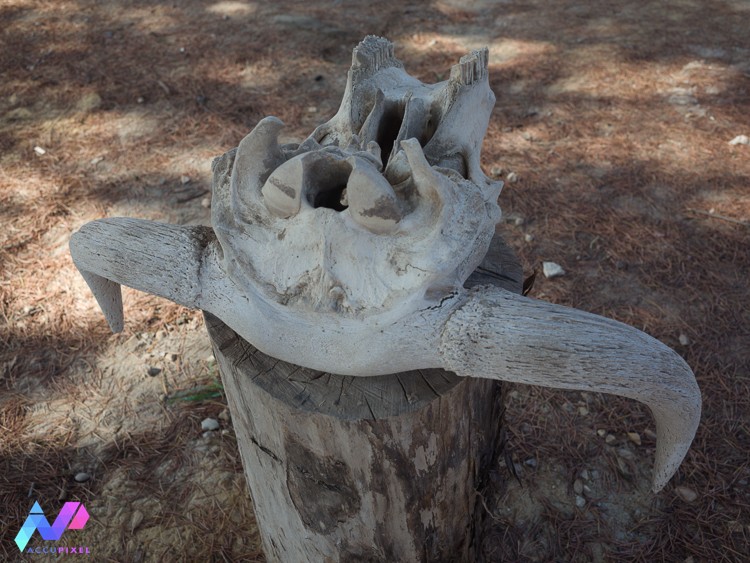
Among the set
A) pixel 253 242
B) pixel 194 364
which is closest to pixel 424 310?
pixel 253 242

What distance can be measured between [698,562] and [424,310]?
1.65m

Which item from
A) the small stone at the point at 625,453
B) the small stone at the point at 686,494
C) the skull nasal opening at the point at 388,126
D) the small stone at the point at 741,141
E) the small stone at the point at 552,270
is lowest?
the small stone at the point at 686,494

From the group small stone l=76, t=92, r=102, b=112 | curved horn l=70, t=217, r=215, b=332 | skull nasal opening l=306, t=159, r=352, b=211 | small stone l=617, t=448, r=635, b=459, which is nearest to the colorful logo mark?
curved horn l=70, t=217, r=215, b=332

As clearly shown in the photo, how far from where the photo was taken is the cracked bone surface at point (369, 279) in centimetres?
144

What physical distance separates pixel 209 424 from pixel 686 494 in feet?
6.66

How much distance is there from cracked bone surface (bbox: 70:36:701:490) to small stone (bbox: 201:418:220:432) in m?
1.25

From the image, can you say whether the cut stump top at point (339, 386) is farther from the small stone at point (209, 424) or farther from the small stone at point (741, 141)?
the small stone at point (741, 141)

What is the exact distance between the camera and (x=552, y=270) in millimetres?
3414

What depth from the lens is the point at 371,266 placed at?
5.01ft

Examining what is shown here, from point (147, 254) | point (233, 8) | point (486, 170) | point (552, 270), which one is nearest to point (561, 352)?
point (147, 254)

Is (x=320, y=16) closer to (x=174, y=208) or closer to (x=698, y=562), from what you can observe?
(x=174, y=208)

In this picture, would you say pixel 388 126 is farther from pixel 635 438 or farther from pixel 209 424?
pixel 635 438

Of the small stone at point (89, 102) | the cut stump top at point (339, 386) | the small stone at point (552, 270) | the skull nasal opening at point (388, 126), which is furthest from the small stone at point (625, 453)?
the small stone at point (89, 102)

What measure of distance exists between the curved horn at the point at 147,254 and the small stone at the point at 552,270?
84.8 inches
